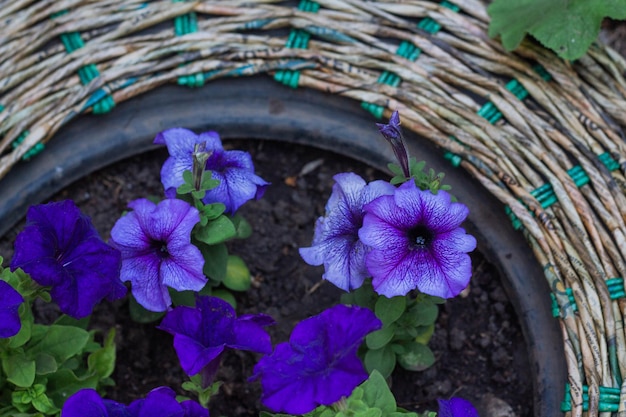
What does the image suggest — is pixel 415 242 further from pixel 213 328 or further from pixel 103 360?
pixel 103 360

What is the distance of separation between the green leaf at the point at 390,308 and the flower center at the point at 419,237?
115 millimetres

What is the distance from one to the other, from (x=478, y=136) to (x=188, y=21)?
→ 652 mm

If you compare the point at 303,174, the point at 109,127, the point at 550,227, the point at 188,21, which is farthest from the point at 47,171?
the point at 550,227

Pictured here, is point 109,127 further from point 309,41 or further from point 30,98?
point 309,41

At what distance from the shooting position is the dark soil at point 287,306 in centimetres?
167

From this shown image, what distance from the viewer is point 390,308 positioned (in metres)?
1.39

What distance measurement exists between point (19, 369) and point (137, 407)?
260mm

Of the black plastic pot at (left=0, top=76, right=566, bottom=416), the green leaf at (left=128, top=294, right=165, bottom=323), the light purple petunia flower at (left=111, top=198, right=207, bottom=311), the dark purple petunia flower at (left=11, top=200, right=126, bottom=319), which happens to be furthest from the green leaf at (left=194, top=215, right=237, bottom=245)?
the black plastic pot at (left=0, top=76, right=566, bottom=416)

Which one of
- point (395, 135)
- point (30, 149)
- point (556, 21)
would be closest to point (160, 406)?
point (395, 135)

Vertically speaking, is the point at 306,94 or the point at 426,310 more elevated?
the point at 306,94

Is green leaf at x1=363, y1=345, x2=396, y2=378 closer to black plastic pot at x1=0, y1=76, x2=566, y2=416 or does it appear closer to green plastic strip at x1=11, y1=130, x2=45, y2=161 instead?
black plastic pot at x1=0, y1=76, x2=566, y2=416

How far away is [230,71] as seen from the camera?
172 centimetres

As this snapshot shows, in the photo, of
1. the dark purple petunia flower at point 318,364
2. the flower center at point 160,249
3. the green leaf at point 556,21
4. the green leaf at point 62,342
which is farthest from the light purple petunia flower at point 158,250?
the green leaf at point 556,21

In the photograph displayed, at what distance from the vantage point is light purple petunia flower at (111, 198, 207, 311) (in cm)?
137
